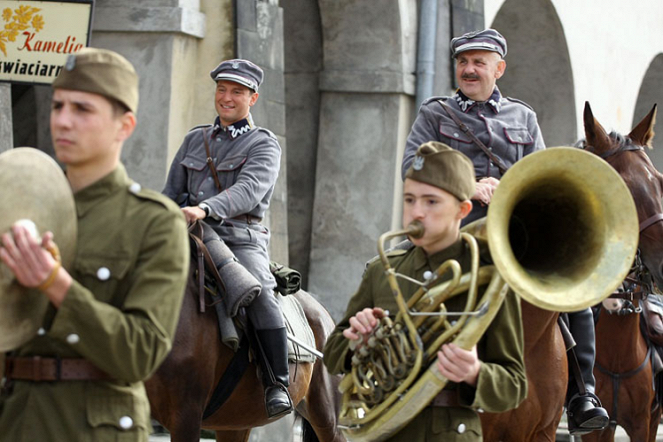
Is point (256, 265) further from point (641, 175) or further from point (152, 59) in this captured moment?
point (152, 59)

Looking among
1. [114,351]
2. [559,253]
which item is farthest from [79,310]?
[559,253]

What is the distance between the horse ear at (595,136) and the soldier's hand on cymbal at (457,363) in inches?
114

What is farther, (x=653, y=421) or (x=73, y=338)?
(x=653, y=421)

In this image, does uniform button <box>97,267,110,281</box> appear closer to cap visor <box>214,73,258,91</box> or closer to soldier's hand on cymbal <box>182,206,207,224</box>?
soldier's hand on cymbal <box>182,206,207,224</box>

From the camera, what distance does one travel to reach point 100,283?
10.1 feet

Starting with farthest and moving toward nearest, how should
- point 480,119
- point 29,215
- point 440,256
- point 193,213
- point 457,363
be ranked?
point 193,213 → point 480,119 → point 440,256 → point 457,363 → point 29,215

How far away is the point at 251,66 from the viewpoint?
659 cm

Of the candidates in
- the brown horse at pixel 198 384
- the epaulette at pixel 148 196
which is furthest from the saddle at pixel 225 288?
the epaulette at pixel 148 196

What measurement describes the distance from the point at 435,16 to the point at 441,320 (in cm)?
945

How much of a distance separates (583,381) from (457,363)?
2.59 m

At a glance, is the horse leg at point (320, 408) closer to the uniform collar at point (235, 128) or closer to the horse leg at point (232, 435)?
the horse leg at point (232, 435)

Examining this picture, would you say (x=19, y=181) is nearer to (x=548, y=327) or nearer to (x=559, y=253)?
(x=559, y=253)

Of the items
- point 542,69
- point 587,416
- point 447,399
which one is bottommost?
point 587,416

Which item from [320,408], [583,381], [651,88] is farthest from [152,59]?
[651,88]
